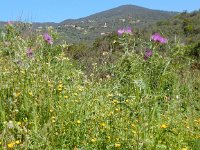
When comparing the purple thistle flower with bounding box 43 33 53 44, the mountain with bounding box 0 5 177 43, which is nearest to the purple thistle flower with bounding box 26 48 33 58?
the mountain with bounding box 0 5 177 43

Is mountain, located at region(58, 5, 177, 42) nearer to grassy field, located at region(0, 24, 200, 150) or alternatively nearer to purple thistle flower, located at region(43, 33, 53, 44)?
purple thistle flower, located at region(43, 33, 53, 44)

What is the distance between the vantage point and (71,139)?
372 centimetres

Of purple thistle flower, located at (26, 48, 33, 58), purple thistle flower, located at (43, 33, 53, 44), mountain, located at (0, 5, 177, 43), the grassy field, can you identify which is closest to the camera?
the grassy field

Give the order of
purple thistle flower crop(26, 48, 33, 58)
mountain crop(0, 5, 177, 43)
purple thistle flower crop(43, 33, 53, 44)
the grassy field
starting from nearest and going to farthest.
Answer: the grassy field, purple thistle flower crop(26, 48, 33, 58), purple thistle flower crop(43, 33, 53, 44), mountain crop(0, 5, 177, 43)

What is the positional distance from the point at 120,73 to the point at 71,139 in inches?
114

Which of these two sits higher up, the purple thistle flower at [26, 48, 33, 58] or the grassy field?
the purple thistle flower at [26, 48, 33, 58]

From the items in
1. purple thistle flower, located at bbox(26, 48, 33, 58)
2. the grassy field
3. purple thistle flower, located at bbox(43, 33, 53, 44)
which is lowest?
the grassy field

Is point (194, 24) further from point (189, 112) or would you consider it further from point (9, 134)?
point (9, 134)

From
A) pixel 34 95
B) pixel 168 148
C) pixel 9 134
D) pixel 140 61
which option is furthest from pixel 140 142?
pixel 140 61

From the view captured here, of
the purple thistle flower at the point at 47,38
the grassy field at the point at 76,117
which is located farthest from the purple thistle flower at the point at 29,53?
the purple thistle flower at the point at 47,38

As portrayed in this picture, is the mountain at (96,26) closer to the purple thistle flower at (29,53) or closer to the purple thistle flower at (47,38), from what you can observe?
the purple thistle flower at (47,38)

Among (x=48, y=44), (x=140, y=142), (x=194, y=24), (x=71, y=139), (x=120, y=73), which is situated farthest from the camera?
(x=194, y=24)

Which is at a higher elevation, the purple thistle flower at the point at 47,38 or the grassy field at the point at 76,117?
the purple thistle flower at the point at 47,38

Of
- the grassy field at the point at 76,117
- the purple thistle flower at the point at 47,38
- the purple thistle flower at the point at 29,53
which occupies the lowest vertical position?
the grassy field at the point at 76,117
